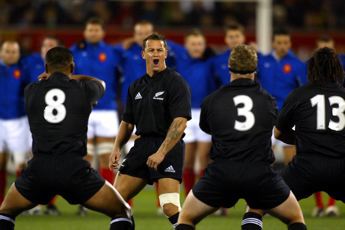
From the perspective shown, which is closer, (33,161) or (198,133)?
(33,161)

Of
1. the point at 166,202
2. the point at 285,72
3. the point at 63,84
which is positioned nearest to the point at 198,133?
the point at 285,72

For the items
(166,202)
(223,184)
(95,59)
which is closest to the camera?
(223,184)

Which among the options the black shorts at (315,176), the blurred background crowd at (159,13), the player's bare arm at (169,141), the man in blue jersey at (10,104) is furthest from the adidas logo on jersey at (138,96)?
the blurred background crowd at (159,13)

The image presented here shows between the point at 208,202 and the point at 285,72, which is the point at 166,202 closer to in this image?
the point at 208,202

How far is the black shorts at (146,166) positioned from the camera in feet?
28.8

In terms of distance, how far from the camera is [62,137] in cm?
781

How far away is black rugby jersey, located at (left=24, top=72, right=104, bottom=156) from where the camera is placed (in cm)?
782

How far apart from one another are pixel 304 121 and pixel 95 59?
4967 mm

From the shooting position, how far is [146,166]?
29.0 ft

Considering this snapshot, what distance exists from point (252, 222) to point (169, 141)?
1.08 meters

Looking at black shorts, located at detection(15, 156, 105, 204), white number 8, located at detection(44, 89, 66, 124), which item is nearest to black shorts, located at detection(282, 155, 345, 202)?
black shorts, located at detection(15, 156, 105, 204)

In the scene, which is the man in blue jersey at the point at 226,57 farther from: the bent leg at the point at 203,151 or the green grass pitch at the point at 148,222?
the green grass pitch at the point at 148,222

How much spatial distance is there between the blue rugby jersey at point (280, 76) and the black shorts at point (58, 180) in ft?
17.4

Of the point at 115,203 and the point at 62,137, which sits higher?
the point at 62,137
